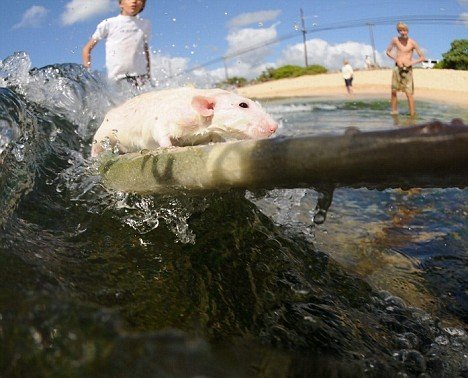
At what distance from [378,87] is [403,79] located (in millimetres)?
20590

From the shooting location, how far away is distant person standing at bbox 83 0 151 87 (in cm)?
615

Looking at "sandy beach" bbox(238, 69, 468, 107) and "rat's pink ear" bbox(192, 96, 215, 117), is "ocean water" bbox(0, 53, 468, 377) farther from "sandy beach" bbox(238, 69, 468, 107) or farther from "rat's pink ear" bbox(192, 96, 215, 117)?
"sandy beach" bbox(238, 69, 468, 107)

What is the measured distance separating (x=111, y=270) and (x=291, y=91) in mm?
37227

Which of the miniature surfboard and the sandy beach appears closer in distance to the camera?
the miniature surfboard

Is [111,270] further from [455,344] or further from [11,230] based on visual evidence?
[455,344]

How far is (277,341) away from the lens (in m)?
2.15

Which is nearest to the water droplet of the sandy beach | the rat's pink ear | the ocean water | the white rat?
the ocean water

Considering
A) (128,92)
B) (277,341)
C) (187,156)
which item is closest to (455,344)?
(277,341)

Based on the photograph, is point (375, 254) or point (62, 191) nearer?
point (62, 191)

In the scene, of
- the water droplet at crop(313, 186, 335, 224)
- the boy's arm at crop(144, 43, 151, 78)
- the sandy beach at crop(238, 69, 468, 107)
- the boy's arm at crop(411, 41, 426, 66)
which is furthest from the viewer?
the sandy beach at crop(238, 69, 468, 107)

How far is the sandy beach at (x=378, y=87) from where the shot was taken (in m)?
25.0

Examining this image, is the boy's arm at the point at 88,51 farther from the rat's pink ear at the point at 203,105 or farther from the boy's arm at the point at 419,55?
the boy's arm at the point at 419,55

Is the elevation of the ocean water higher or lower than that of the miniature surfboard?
lower

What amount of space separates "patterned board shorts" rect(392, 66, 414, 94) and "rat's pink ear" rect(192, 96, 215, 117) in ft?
33.8
